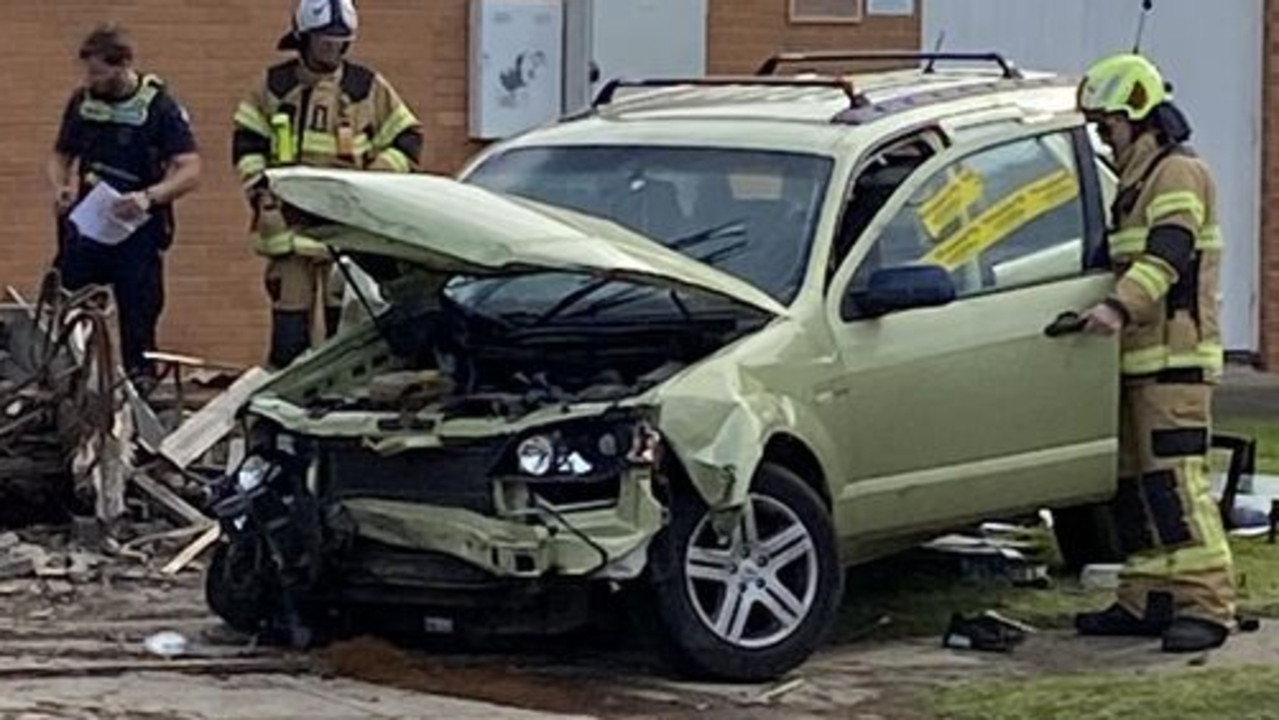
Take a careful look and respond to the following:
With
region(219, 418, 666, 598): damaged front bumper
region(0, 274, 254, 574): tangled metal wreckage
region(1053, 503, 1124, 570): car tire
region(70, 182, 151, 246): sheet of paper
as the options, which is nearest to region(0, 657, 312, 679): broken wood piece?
region(219, 418, 666, 598): damaged front bumper

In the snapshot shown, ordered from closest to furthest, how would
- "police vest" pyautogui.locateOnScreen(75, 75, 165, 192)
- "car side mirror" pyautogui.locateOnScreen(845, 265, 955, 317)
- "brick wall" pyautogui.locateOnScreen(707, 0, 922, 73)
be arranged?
"car side mirror" pyautogui.locateOnScreen(845, 265, 955, 317) < "police vest" pyautogui.locateOnScreen(75, 75, 165, 192) < "brick wall" pyautogui.locateOnScreen(707, 0, 922, 73)

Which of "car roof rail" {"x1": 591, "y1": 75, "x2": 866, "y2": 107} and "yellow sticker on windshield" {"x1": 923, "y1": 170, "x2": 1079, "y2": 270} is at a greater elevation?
"car roof rail" {"x1": 591, "y1": 75, "x2": 866, "y2": 107}

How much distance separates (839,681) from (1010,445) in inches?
45.4

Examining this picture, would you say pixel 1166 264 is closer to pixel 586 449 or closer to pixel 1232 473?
pixel 586 449

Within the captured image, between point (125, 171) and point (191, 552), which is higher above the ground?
point (125, 171)

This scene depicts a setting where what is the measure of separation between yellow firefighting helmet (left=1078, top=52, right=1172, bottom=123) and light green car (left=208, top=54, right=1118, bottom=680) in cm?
50

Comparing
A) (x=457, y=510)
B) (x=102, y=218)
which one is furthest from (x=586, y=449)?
(x=102, y=218)

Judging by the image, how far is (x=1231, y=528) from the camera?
39.4 feet

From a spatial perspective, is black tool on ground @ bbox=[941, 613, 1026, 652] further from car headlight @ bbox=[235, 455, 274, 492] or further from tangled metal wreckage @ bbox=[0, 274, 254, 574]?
tangled metal wreckage @ bbox=[0, 274, 254, 574]

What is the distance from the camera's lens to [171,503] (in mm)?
11266

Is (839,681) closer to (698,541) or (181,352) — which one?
(698,541)

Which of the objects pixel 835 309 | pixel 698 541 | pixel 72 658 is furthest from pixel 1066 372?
pixel 72 658

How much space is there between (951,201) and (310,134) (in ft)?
8.75

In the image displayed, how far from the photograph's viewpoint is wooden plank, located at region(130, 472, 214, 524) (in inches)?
442
